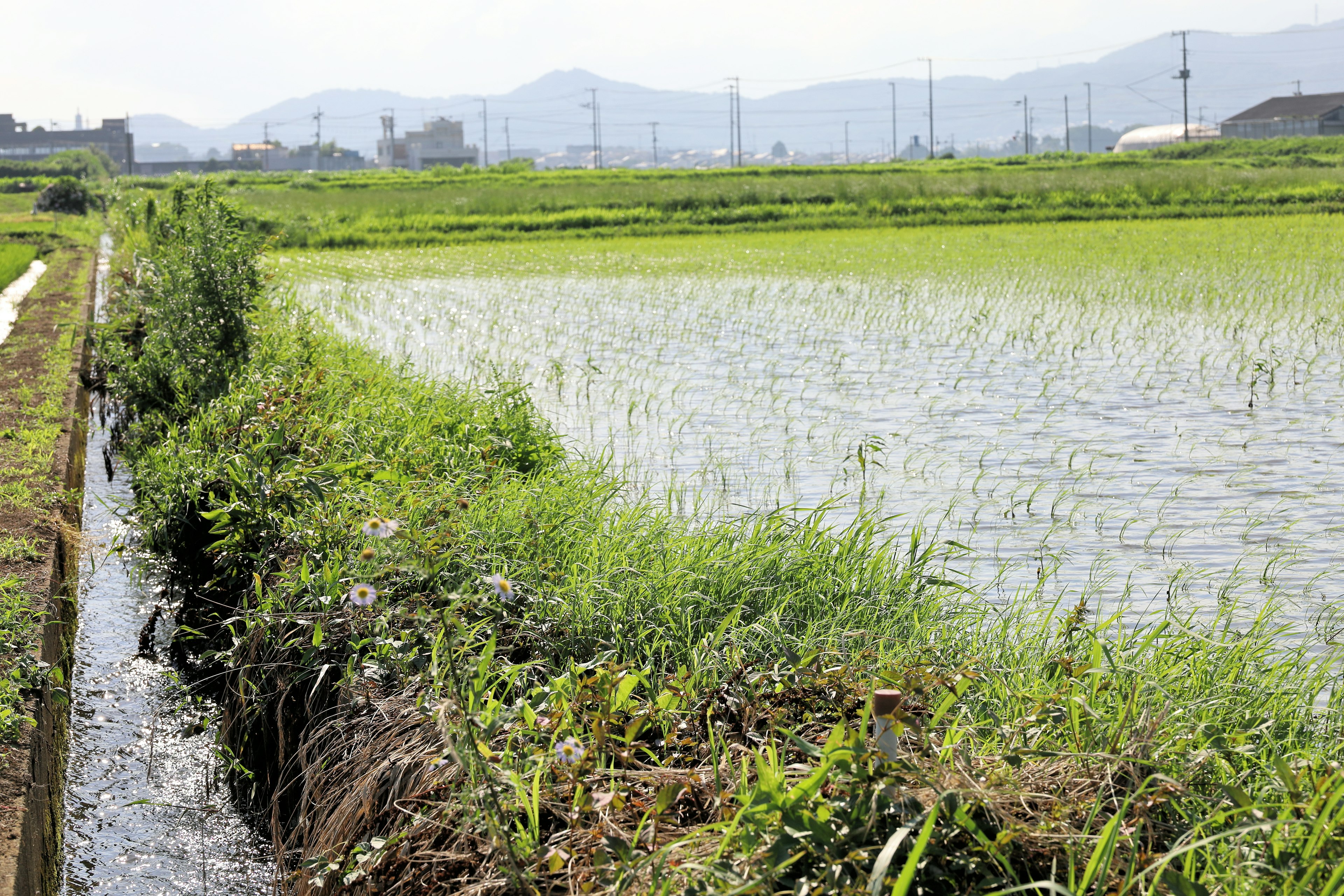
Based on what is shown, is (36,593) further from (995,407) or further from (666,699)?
(995,407)

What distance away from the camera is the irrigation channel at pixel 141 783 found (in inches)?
119

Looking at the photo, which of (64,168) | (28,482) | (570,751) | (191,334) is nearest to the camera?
(570,751)

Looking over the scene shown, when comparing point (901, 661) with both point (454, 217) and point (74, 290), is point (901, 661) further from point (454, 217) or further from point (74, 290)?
point (454, 217)

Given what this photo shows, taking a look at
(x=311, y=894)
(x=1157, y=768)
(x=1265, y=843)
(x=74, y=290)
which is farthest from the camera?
(x=74, y=290)

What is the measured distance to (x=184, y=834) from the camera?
127 inches

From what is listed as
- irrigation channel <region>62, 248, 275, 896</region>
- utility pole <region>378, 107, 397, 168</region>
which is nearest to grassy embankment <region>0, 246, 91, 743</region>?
irrigation channel <region>62, 248, 275, 896</region>

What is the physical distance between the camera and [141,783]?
3459mm

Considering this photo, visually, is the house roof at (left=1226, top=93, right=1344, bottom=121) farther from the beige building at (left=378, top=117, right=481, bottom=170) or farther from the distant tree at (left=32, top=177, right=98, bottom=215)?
the beige building at (left=378, top=117, right=481, bottom=170)

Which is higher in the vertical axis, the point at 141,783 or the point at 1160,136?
the point at 1160,136

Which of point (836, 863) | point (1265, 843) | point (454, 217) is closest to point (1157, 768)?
point (1265, 843)

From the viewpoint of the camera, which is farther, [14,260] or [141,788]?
[14,260]

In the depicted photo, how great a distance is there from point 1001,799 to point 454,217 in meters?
26.3

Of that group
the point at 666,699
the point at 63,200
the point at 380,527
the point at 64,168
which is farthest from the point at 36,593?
the point at 64,168

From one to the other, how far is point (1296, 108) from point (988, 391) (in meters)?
89.2
